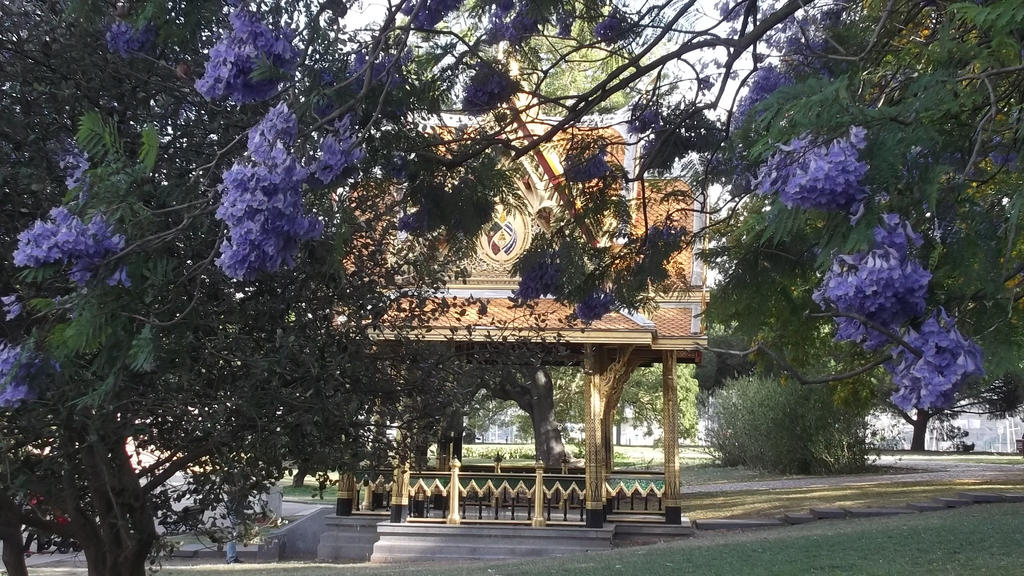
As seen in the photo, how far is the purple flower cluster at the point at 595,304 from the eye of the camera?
272 inches

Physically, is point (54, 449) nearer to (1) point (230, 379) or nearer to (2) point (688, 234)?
(1) point (230, 379)

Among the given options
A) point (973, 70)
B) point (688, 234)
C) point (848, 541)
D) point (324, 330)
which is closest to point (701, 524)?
point (848, 541)

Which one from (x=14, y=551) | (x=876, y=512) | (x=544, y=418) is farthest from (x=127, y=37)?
(x=544, y=418)

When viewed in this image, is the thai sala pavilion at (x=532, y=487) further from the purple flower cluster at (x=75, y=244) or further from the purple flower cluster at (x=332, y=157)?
the purple flower cluster at (x=75, y=244)

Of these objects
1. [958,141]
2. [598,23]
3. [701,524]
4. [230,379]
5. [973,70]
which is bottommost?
[701,524]

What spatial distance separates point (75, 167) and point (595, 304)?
3542 mm

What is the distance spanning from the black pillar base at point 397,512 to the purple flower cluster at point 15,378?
12.6 meters

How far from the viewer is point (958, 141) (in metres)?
3.72

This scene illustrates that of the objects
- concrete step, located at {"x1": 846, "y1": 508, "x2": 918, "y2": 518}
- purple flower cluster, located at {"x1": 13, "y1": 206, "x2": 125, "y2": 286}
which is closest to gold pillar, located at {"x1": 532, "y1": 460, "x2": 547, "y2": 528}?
concrete step, located at {"x1": 846, "y1": 508, "x2": 918, "y2": 518}

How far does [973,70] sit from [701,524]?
46.1ft

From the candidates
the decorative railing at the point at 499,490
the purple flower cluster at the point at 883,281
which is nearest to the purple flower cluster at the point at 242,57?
the purple flower cluster at the point at 883,281

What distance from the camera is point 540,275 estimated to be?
6.89m

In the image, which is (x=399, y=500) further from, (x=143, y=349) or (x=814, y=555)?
(x=143, y=349)

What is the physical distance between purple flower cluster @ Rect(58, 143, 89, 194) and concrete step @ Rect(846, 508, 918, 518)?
14.8 metres
